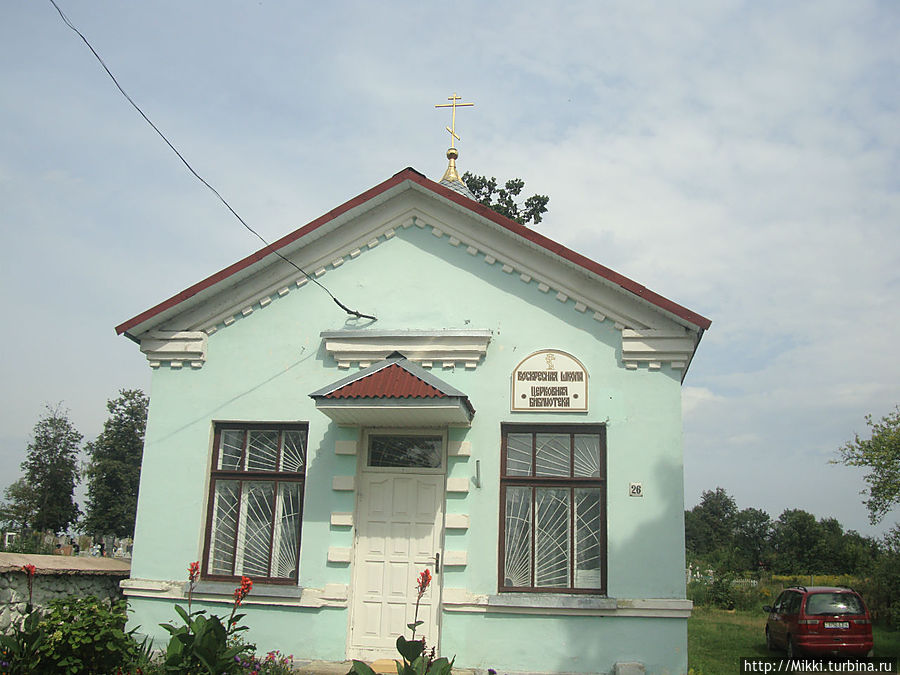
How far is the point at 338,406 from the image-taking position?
929 cm

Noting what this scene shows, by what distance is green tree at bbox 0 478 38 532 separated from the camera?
95.6 ft

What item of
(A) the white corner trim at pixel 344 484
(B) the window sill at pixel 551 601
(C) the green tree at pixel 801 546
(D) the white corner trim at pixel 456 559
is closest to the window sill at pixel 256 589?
(A) the white corner trim at pixel 344 484

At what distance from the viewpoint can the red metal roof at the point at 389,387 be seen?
9180 mm

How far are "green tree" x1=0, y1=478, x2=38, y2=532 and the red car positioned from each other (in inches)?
1001

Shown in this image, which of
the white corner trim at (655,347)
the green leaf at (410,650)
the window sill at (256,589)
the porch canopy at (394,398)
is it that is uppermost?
the white corner trim at (655,347)

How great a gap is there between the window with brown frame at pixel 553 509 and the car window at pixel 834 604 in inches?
337

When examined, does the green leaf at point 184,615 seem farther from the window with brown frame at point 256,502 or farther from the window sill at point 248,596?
the window with brown frame at point 256,502

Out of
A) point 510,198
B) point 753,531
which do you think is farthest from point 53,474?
point 753,531

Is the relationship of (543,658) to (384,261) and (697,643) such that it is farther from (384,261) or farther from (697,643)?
(697,643)

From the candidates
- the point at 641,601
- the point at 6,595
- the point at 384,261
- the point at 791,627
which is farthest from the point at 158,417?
the point at 791,627

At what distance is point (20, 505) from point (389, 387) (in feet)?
85.6

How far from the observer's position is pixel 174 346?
10.8 metres

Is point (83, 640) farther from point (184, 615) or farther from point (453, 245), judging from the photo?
point (453, 245)

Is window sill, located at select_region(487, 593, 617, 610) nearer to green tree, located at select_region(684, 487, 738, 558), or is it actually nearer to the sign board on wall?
the sign board on wall
